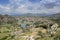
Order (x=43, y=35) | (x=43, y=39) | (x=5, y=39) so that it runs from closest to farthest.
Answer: (x=43, y=39), (x=43, y=35), (x=5, y=39)

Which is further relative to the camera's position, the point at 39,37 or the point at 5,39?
the point at 5,39

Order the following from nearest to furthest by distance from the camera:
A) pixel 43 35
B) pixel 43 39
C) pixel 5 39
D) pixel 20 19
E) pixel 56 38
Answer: pixel 56 38, pixel 43 39, pixel 43 35, pixel 5 39, pixel 20 19

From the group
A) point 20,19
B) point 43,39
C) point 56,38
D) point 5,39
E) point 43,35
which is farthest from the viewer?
point 20,19

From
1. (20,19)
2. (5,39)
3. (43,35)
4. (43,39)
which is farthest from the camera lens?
(20,19)

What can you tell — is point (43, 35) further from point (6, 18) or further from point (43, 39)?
point (6, 18)

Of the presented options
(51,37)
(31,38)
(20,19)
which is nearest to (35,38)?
(31,38)

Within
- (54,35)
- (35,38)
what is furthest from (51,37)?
(35,38)

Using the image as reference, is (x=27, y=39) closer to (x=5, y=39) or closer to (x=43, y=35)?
(x=43, y=35)

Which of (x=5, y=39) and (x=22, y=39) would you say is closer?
(x=22, y=39)
